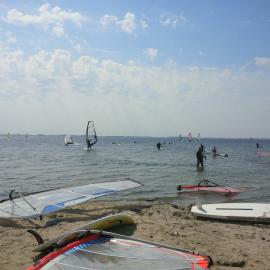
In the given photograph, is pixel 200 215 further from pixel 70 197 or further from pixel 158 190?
pixel 158 190

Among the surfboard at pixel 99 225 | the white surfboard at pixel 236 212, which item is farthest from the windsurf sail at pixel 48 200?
the white surfboard at pixel 236 212

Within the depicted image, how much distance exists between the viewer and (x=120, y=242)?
677cm

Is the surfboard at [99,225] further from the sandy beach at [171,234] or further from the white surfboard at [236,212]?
the white surfboard at [236,212]

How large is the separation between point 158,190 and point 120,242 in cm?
965

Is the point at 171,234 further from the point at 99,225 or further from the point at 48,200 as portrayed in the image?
the point at 48,200

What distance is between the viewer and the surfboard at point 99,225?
6621mm

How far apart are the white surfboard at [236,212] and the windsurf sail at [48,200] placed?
3.60m

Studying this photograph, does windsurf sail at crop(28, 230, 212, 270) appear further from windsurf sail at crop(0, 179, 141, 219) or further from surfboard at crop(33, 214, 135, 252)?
windsurf sail at crop(0, 179, 141, 219)

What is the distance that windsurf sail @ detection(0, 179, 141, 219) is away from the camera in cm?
968

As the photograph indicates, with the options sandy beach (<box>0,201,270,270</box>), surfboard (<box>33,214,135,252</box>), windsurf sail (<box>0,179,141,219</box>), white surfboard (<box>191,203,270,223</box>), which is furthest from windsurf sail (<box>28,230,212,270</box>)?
white surfboard (<box>191,203,270,223</box>)

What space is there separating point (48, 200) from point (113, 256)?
17.7 ft

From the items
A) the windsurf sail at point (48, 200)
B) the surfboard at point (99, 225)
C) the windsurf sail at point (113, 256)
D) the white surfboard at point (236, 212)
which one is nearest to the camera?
the windsurf sail at point (113, 256)

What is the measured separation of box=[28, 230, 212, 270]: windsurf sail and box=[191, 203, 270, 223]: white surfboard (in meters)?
4.15

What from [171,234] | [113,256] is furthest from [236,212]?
[113,256]
